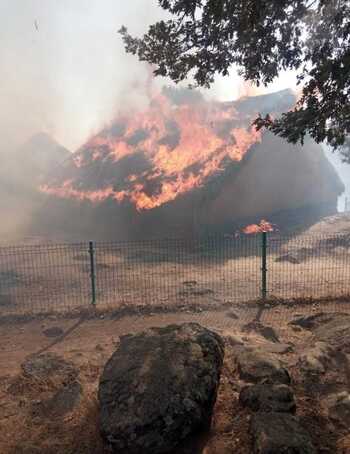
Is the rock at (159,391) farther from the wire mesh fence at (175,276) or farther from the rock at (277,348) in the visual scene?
the wire mesh fence at (175,276)

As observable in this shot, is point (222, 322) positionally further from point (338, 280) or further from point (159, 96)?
point (159, 96)

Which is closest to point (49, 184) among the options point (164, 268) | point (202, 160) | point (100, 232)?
point (100, 232)

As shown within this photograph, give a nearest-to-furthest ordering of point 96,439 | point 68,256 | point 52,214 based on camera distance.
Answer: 1. point 96,439
2. point 68,256
3. point 52,214

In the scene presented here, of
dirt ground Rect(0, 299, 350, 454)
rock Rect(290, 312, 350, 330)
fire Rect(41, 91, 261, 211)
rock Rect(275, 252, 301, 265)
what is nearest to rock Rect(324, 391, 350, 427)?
dirt ground Rect(0, 299, 350, 454)

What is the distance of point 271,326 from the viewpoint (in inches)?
389

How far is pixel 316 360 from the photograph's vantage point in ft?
22.6

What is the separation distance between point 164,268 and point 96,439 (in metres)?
11.8

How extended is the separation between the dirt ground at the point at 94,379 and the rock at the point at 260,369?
21 centimetres

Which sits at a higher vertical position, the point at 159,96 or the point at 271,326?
the point at 159,96

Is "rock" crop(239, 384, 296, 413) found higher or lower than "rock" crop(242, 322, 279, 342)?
higher

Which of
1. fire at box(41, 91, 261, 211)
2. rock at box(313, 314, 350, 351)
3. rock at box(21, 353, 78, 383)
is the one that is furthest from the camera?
fire at box(41, 91, 261, 211)

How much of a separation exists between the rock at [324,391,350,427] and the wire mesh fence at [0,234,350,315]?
5.90 metres

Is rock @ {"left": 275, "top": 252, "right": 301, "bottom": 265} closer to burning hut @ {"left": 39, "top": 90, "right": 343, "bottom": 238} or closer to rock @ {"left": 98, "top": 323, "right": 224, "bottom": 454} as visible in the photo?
burning hut @ {"left": 39, "top": 90, "right": 343, "bottom": 238}

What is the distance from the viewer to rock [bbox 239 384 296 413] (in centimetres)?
520
